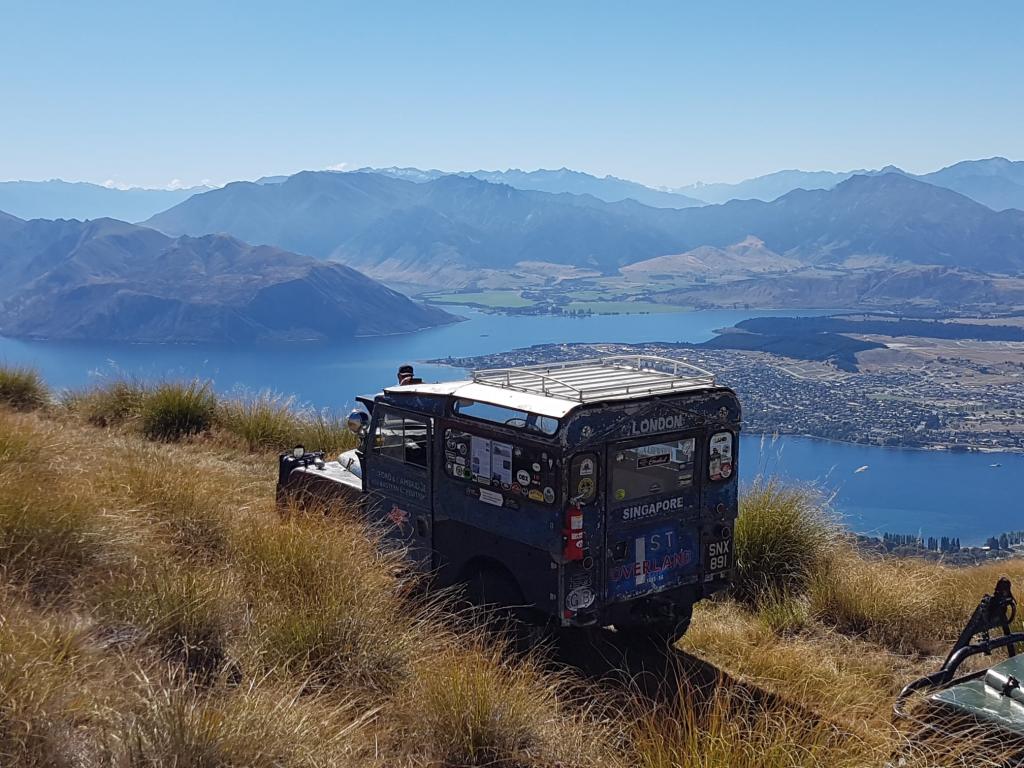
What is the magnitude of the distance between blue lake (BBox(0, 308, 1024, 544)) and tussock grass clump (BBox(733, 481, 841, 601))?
641mm

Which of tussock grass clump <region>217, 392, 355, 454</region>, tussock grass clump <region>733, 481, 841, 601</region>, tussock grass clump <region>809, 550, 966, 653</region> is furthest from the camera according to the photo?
tussock grass clump <region>217, 392, 355, 454</region>

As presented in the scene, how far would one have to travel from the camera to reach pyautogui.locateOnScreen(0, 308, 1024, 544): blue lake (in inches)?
1324

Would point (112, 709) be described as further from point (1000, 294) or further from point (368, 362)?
point (1000, 294)

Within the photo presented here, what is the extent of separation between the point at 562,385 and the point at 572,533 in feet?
3.52

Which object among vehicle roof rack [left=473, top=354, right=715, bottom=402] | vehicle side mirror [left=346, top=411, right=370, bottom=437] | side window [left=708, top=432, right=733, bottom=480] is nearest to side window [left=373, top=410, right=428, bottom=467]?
vehicle side mirror [left=346, top=411, right=370, bottom=437]

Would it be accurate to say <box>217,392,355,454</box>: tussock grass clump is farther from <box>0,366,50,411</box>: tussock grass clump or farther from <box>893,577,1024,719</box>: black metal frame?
<box>893,577,1024,719</box>: black metal frame

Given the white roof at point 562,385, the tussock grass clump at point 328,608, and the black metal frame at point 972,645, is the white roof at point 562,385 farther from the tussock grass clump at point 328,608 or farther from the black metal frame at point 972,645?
the black metal frame at point 972,645

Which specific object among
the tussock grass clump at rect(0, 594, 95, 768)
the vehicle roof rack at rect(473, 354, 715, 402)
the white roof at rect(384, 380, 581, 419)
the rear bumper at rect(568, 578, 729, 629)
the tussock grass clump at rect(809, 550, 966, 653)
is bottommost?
the tussock grass clump at rect(809, 550, 966, 653)

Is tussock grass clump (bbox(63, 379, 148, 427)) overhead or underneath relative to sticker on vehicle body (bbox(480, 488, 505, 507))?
underneath

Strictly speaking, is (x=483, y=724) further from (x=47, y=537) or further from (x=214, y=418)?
(x=214, y=418)

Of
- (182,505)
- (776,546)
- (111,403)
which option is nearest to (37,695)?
(182,505)

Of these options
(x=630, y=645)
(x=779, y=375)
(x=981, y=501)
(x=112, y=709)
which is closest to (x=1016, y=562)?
(x=630, y=645)

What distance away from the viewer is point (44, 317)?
141000mm

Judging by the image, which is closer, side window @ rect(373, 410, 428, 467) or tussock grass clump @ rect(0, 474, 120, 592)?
tussock grass clump @ rect(0, 474, 120, 592)
